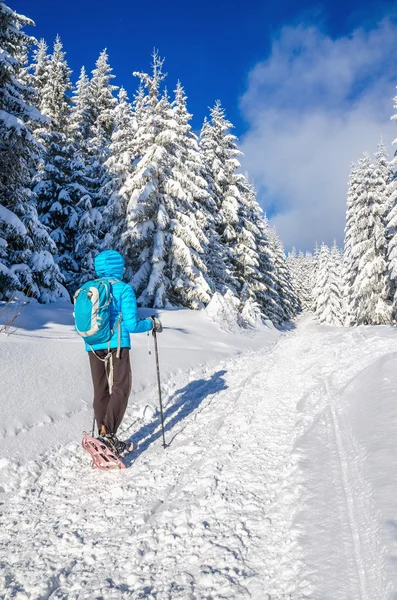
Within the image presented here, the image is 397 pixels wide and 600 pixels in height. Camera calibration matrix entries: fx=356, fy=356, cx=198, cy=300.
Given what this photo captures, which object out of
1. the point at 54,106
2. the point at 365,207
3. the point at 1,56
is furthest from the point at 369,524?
the point at 365,207

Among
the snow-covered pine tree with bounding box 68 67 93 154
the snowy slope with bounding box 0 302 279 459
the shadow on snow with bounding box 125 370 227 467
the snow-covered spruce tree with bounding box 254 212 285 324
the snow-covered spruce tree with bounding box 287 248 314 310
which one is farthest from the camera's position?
the snow-covered spruce tree with bounding box 287 248 314 310

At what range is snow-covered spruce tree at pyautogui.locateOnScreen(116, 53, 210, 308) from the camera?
59.3 ft

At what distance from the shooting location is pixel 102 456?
159 inches

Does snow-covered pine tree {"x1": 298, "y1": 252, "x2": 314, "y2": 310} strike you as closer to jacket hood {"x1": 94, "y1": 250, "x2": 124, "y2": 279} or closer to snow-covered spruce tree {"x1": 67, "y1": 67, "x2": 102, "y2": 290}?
snow-covered spruce tree {"x1": 67, "y1": 67, "x2": 102, "y2": 290}

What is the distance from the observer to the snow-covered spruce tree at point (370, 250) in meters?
26.8

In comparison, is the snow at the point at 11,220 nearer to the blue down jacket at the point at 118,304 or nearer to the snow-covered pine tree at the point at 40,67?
the blue down jacket at the point at 118,304

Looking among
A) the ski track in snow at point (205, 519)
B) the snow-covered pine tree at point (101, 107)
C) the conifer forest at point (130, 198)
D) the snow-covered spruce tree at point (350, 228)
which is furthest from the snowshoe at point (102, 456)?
the snow-covered spruce tree at point (350, 228)

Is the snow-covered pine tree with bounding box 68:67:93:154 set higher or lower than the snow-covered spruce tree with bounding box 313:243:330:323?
higher

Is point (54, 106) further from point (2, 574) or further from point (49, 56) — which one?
point (2, 574)

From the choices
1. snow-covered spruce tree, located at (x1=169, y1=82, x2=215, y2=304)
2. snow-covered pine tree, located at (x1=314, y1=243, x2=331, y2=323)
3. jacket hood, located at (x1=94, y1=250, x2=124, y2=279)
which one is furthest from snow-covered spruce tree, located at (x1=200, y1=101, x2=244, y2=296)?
snow-covered pine tree, located at (x1=314, y1=243, x2=331, y2=323)

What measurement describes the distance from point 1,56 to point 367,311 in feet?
87.1

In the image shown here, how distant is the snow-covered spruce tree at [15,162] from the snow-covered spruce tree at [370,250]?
23276mm

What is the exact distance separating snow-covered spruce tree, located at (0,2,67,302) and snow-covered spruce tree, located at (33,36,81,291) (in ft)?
20.7

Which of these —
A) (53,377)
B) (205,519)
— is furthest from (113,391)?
(53,377)
